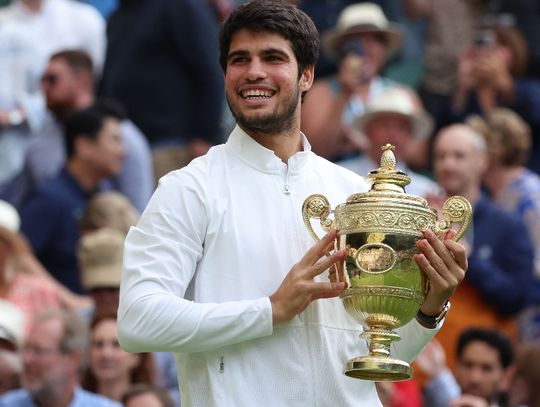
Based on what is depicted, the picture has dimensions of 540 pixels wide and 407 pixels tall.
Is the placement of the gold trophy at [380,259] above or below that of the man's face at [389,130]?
below

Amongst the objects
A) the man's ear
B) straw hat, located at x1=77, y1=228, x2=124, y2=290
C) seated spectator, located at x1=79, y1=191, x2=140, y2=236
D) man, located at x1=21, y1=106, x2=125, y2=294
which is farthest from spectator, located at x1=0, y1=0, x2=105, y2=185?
the man's ear

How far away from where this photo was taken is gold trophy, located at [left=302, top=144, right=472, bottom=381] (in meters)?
5.94

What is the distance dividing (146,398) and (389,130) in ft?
11.7

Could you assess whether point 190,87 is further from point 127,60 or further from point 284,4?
point 284,4

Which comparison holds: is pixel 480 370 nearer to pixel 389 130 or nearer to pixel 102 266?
pixel 102 266

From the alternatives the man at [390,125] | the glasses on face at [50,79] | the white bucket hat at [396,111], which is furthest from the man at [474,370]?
the glasses on face at [50,79]

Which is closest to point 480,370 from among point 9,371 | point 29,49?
point 9,371

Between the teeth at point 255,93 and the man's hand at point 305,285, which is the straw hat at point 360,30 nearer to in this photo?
the teeth at point 255,93

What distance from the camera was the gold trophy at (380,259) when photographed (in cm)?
594

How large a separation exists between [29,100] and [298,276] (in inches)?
312

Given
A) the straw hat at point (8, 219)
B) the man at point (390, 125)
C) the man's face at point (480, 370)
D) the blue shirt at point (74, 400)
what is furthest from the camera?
the man at point (390, 125)

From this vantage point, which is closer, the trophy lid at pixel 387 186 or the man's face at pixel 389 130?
the trophy lid at pixel 387 186

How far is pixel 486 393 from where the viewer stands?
377 inches

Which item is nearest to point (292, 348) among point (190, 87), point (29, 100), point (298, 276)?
point (298, 276)
